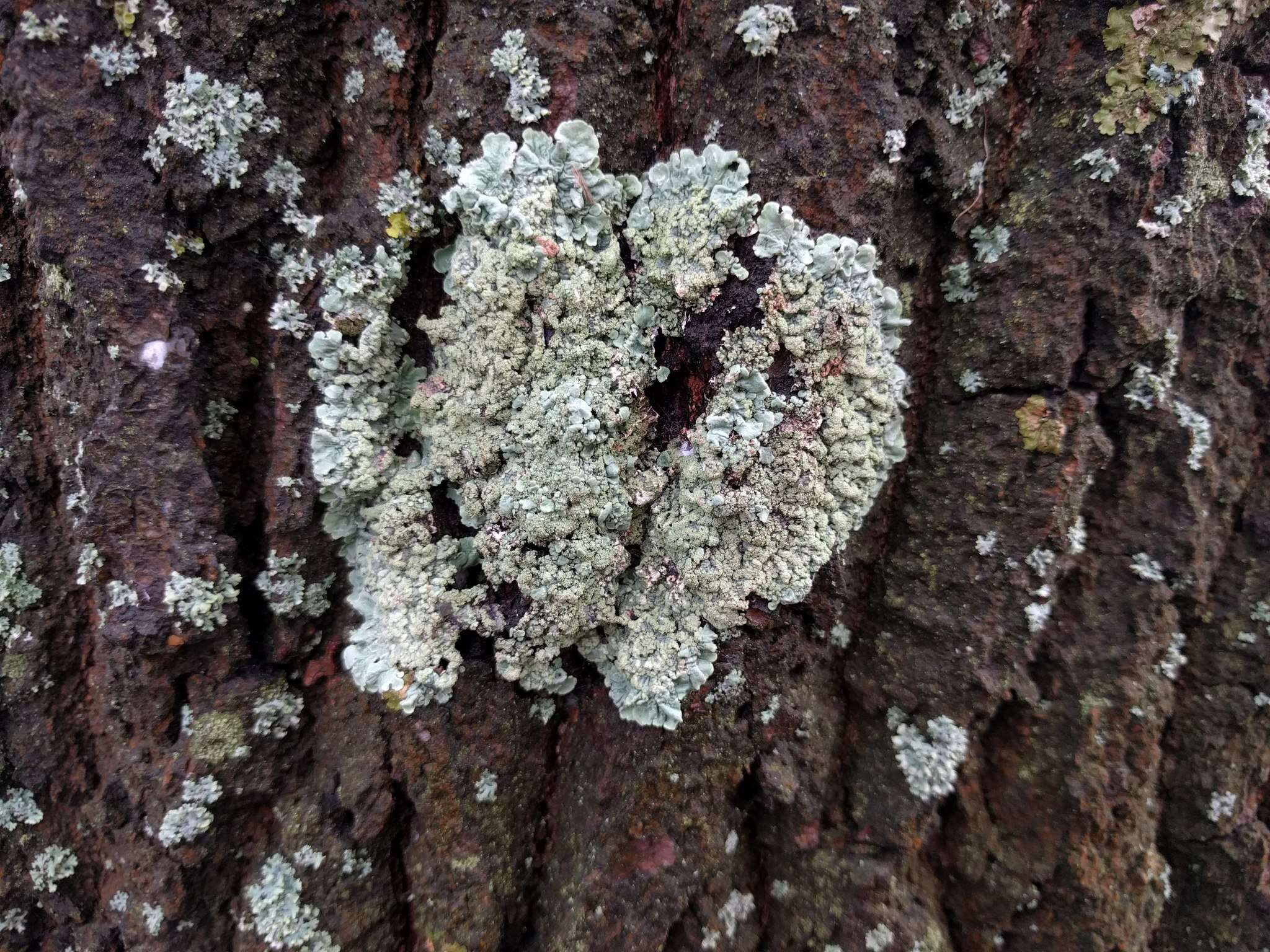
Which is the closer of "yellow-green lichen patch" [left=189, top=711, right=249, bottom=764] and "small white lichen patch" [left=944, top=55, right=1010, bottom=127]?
"small white lichen patch" [left=944, top=55, right=1010, bottom=127]

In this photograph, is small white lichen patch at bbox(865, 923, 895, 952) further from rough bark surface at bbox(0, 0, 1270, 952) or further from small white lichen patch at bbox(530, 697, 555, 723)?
small white lichen patch at bbox(530, 697, 555, 723)

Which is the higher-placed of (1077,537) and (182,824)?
(1077,537)

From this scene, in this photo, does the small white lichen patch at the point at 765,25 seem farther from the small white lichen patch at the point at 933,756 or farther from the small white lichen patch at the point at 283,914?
the small white lichen patch at the point at 283,914

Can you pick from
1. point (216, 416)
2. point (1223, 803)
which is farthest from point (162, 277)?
point (1223, 803)

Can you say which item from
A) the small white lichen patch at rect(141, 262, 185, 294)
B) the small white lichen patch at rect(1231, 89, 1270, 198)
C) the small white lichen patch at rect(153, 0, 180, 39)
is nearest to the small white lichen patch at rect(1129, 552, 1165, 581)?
the small white lichen patch at rect(1231, 89, 1270, 198)

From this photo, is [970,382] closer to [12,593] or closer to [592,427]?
[592,427]

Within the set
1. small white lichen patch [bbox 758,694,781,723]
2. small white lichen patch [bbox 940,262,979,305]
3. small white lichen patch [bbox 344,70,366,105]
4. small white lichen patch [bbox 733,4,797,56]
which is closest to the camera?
small white lichen patch [bbox 733,4,797,56]
